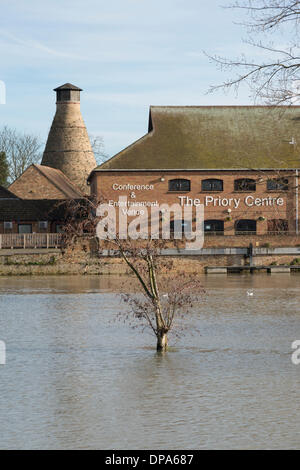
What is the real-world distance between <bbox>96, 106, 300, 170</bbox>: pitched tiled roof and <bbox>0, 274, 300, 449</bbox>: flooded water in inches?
992

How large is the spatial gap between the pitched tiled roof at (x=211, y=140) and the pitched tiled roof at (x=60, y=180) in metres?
10.0

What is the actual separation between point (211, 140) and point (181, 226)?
6.61 metres

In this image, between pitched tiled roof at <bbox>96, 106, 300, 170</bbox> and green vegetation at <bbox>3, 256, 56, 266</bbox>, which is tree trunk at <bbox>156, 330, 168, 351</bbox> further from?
pitched tiled roof at <bbox>96, 106, 300, 170</bbox>

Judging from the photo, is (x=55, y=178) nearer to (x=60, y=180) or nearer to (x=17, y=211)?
(x=60, y=180)

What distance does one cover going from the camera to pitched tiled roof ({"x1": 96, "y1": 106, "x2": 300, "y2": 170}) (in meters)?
52.1

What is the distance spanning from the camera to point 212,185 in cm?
5247

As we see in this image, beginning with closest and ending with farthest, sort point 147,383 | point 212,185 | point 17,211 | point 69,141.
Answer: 1. point 147,383
2. point 212,185
3. point 17,211
4. point 69,141

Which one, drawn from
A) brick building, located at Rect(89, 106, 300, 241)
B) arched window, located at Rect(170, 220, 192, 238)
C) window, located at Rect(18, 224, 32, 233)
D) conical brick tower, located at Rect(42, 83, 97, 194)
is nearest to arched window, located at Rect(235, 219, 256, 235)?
brick building, located at Rect(89, 106, 300, 241)

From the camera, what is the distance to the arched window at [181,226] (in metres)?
51.5

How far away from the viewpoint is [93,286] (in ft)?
132

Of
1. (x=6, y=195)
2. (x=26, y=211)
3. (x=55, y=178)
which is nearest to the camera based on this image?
(x=26, y=211)

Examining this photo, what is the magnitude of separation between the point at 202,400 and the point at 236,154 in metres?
39.8

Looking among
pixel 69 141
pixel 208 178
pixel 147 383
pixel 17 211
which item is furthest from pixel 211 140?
pixel 147 383

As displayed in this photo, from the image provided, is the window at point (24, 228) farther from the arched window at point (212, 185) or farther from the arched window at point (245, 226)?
the arched window at point (245, 226)
